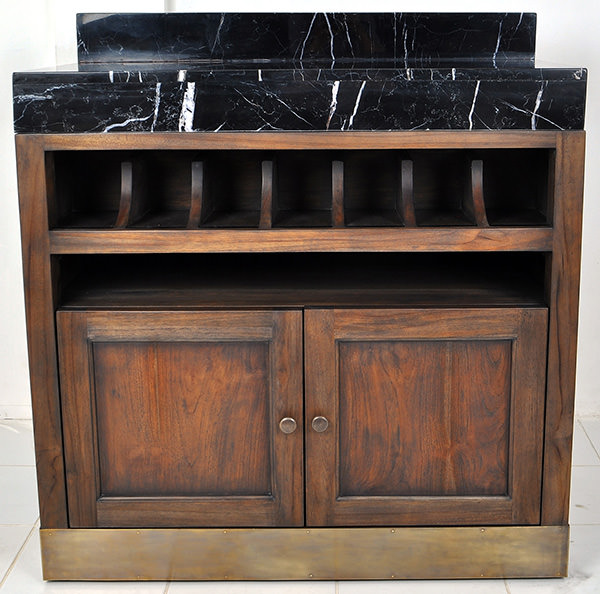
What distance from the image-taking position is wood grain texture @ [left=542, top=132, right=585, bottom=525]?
2041 mm

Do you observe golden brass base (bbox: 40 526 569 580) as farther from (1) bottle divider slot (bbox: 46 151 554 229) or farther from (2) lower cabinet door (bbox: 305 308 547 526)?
(1) bottle divider slot (bbox: 46 151 554 229)

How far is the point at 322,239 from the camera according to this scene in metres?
2.07

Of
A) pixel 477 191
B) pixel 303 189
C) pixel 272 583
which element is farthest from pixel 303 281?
pixel 272 583

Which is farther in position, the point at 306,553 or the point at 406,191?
the point at 306,553

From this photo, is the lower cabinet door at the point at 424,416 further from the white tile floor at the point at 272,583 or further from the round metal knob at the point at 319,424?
the white tile floor at the point at 272,583

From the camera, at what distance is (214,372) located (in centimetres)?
217

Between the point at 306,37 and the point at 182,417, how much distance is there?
40.9 inches

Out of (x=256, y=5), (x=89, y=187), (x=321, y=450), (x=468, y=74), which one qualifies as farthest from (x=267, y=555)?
(x=256, y=5)

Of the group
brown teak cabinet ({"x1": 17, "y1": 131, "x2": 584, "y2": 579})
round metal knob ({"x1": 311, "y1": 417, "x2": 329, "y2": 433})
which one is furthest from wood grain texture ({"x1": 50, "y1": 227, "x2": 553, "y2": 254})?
round metal knob ({"x1": 311, "y1": 417, "x2": 329, "y2": 433})

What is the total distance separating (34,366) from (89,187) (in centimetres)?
51

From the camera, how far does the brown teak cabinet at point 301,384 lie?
2074 mm

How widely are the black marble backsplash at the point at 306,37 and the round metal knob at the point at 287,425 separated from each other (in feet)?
3.04

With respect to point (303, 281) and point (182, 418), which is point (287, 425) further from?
point (303, 281)

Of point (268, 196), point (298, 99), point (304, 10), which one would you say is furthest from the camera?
point (304, 10)
